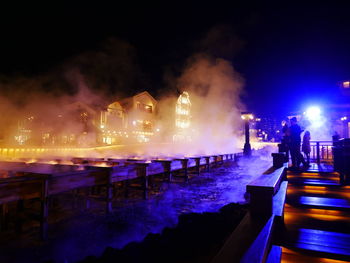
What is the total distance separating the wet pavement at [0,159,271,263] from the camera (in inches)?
144

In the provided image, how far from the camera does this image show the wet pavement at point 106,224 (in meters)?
3.67

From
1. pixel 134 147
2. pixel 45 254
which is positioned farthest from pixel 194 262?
pixel 134 147

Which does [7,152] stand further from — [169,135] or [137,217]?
[169,135]

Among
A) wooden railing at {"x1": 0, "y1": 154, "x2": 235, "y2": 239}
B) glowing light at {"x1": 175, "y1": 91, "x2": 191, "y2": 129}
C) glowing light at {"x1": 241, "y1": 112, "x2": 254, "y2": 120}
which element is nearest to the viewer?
wooden railing at {"x1": 0, "y1": 154, "x2": 235, "y2": 239}

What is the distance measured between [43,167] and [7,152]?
34.4 feet

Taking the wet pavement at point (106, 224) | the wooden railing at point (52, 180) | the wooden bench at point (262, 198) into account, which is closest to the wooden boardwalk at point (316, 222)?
the wooden bench at point (262, 198)

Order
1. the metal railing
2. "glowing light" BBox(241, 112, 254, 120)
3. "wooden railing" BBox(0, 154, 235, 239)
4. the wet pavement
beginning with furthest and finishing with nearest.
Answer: "glowing light" BBox(241, 112, 254, 120) → the metal railing → "wooden railing" BBox(0, 154, 235, 239) → the wet pavement

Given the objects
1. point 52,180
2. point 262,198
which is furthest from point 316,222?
point 52,180

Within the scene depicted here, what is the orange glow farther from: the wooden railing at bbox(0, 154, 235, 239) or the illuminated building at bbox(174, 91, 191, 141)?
the illuminated building at bbox(174, 91, 191, 141)

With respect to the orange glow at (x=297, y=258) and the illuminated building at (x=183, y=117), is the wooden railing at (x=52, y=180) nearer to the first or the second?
the orange glow at (x=297, y=258)

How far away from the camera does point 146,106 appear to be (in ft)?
99.8

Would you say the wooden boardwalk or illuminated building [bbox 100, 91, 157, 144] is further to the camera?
illuminated building [bbox 100, 91, 157, 144]

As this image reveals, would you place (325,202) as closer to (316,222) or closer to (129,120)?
(316,222)

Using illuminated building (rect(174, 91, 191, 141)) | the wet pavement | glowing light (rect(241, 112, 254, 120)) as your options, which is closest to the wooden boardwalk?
the wet pavement
